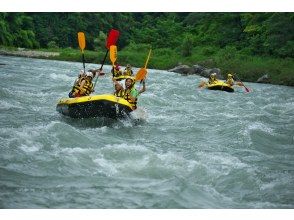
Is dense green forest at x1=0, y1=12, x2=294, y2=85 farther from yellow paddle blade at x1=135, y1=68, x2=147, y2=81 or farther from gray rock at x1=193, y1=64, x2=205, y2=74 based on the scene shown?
yellow paddle blade at x1=135, y1=68, x2=147, y2=81

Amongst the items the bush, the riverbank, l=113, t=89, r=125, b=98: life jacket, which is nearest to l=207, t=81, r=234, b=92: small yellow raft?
the riverbank

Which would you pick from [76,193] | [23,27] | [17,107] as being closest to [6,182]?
[76,193]

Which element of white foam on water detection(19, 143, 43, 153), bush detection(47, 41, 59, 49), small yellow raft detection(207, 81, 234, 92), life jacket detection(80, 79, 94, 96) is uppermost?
life jacket detection(80, 79, 94, 96)

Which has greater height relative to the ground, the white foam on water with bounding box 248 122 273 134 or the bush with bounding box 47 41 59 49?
the white foam on water with bounding box 248 122 273 134

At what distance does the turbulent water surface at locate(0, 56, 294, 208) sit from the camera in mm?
4797

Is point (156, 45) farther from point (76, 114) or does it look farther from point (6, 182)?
point (6, 182)

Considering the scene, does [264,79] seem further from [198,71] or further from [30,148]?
[30,148]

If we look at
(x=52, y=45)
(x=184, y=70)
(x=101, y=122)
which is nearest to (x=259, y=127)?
(x=101, y=122)

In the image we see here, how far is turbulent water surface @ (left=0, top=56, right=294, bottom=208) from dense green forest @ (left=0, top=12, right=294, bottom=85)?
1128cm

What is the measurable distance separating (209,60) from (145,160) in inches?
775

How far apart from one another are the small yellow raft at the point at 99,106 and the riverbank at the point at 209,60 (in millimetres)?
13227

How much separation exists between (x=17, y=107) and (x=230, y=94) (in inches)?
307

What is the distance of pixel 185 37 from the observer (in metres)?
29.7

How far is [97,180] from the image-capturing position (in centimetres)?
516
